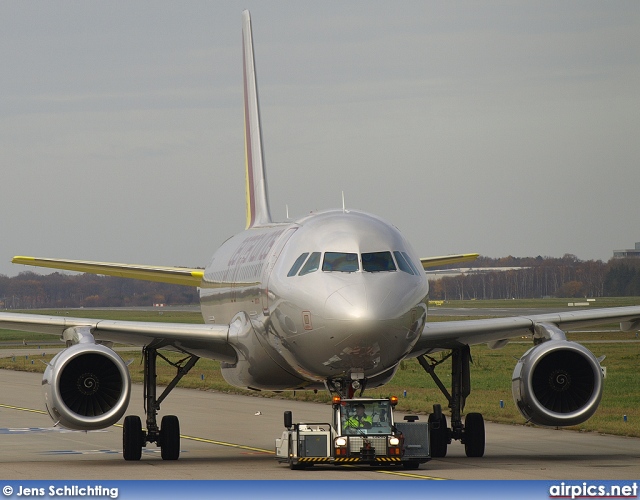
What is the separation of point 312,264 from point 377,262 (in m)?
1.16

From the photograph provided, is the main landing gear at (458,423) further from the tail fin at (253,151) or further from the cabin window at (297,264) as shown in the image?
the tail fin at (253,151)

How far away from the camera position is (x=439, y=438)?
24.5m

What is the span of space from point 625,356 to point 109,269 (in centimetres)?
3203

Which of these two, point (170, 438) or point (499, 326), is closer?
point (170, 438)

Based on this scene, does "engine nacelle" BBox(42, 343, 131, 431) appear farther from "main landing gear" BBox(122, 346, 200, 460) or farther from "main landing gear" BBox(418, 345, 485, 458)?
"main landing gear" BBox(418, 345, 485, 458)

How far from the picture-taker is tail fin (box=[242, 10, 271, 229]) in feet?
115

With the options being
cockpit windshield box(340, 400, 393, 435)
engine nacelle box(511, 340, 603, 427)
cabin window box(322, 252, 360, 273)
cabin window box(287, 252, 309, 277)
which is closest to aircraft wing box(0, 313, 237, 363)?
cabin window box(287, 252, 309, 277)

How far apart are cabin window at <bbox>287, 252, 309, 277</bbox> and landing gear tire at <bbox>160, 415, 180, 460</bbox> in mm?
4570

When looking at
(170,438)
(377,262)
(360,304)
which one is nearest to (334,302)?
(360,304)

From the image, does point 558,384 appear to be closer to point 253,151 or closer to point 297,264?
point 297,264

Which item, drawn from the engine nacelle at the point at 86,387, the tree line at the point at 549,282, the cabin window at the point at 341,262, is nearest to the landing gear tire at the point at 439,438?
the cabin window at the point at 341,262

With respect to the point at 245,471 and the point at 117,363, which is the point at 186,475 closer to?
the point at 245,471

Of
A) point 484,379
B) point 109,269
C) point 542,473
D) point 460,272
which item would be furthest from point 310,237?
point 460,272

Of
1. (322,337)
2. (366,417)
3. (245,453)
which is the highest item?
(322,337)
